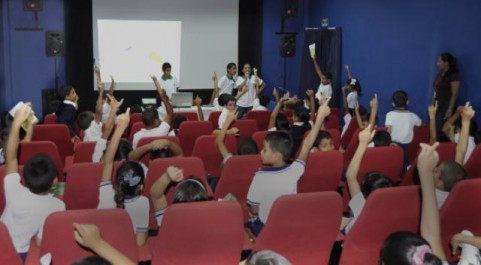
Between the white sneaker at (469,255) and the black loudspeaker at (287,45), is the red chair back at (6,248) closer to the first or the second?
the white sneaker at (469,255)

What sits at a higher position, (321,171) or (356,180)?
(356,180)

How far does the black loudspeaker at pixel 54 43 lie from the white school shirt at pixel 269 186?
7.93 m

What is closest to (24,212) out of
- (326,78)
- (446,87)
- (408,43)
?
(446,87)

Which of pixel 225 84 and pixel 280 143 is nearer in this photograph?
pixel 280 143

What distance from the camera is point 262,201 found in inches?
142

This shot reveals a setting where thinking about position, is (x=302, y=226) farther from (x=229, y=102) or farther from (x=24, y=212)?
(x=229, y=102)

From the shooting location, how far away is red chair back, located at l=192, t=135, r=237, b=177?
5.18 m

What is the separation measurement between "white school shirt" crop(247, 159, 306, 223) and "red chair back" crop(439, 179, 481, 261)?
1.02 metres

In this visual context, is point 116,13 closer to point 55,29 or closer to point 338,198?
point 55,29

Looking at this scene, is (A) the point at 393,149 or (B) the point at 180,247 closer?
(B) the point at 180,247

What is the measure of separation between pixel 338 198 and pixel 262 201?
78cm

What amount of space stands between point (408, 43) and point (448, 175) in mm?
5657

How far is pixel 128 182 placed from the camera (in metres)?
3.20

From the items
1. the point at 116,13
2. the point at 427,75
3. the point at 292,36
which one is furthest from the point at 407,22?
the point at 116,13
